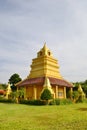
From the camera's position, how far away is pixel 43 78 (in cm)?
3400

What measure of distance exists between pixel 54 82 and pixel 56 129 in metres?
24.5

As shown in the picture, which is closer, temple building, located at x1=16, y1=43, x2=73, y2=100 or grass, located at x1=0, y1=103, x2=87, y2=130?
grass, located at x1=0, y1=103, x2=87, y2=130

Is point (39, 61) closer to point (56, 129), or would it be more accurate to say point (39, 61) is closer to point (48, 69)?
point (48, 69)

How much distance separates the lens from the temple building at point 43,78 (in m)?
34.3

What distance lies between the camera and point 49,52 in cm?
4006

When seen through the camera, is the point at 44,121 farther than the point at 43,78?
No

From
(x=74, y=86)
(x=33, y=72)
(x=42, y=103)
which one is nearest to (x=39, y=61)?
(x=33, y=72)

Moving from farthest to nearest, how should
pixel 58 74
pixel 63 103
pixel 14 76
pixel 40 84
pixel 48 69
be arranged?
1. pixel 14 76
2. pixel 58 74
3. pixel 48 69
4. pixel 40 84
5. pixel 63 103

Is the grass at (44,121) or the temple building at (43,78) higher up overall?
the temple building at (43,78)

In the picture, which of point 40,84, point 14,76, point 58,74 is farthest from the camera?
point 14,76

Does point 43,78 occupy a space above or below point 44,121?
above

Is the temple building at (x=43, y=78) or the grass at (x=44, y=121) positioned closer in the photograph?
the grass at (x=44, y=121)

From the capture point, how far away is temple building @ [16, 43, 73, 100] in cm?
3428

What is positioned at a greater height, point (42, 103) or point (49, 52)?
point (49, 52)
